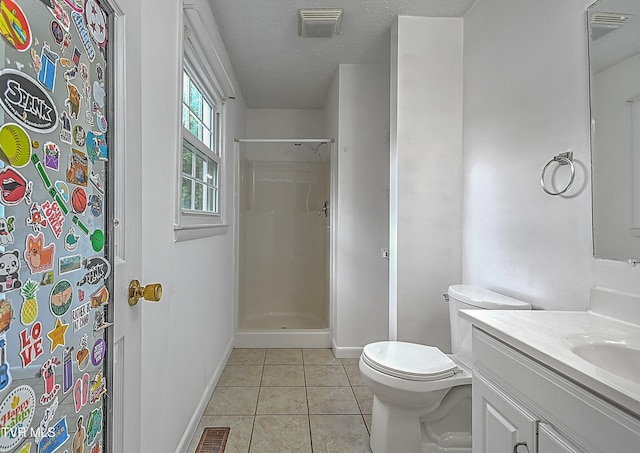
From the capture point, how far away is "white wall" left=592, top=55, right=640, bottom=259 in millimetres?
1131

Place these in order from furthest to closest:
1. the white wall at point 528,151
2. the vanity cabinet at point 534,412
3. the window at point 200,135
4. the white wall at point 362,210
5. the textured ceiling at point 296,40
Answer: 1. the white wall at point 362,210
2. the textured ceiling at point 296,40
3. the window at point 200,135
4. the white wall at point 528,151
5. the vanity cabinet at point 534,412

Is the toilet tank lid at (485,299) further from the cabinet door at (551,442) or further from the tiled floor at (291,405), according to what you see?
the tiled floor at (291,405)

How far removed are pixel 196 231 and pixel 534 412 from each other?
1.61m

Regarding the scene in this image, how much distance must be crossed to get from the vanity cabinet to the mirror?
0.55 meters

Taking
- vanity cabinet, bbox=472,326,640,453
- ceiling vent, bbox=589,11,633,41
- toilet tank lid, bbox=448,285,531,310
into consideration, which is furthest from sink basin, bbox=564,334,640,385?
ceiling vent, bbox=589,11,633,41

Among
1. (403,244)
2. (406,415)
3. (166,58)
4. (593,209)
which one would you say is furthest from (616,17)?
(406,415)

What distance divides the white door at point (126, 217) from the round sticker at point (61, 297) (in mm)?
156

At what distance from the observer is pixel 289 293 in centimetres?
393

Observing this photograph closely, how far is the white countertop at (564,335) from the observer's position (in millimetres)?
682

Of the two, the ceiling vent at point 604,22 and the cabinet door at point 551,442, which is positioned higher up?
the ceiling vent at point 604,22

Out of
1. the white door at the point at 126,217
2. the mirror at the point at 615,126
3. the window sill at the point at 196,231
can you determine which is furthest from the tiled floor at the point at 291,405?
the mirror at the point at 615,126

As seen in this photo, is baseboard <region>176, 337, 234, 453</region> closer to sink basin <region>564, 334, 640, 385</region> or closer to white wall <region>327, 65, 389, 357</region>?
white wall <region>327, 65, 389, 357</region>

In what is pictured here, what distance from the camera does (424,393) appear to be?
153 cm

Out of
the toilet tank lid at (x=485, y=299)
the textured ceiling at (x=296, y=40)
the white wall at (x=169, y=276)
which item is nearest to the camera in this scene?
the white wall at (x=169, y=276)
